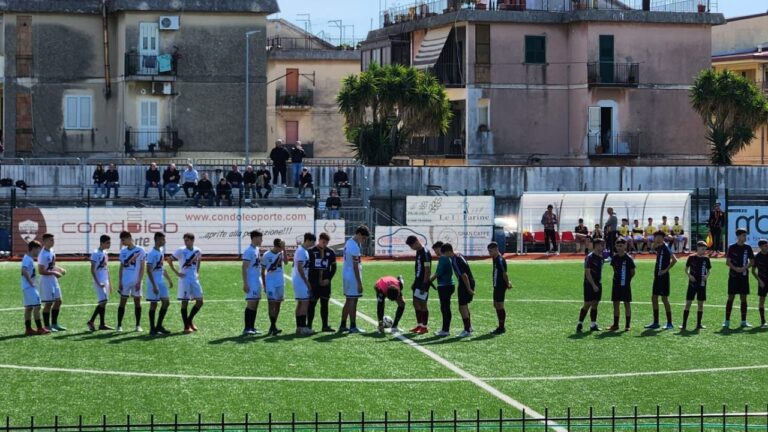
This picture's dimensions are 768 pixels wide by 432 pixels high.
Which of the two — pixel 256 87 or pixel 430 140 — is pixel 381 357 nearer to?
pixel 256 87

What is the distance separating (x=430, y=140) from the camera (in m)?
71.4

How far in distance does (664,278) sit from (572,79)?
42847 millimetres

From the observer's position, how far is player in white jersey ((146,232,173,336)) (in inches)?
1016

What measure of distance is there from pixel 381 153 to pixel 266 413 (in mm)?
45895

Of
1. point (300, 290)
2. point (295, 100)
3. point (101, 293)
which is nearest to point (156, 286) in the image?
point (101, 293)

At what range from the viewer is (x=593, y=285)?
86.8ft

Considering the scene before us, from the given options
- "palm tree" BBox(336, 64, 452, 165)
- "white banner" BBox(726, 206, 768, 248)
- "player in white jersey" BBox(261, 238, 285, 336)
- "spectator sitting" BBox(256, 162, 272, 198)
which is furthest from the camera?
"palm tree" BBox(336, 64, 452, 165)

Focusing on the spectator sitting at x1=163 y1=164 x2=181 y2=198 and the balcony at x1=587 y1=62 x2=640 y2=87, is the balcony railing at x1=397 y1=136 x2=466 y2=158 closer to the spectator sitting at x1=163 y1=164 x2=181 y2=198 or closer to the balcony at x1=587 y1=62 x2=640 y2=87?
the balcony at x1=587 y1=62 x2=640 y2=87

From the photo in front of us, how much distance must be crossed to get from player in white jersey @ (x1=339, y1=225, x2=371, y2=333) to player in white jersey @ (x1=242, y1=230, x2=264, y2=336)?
5.23 ft

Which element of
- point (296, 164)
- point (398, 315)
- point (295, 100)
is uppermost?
point (295, 100)

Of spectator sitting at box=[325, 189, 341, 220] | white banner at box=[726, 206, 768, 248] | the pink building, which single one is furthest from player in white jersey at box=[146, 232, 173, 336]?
the pink building

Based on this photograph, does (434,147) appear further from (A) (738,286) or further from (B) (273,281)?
(B) (273,281)

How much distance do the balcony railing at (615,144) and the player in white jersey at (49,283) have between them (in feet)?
148

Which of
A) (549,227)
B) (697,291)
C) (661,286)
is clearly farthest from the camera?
(549,227)
